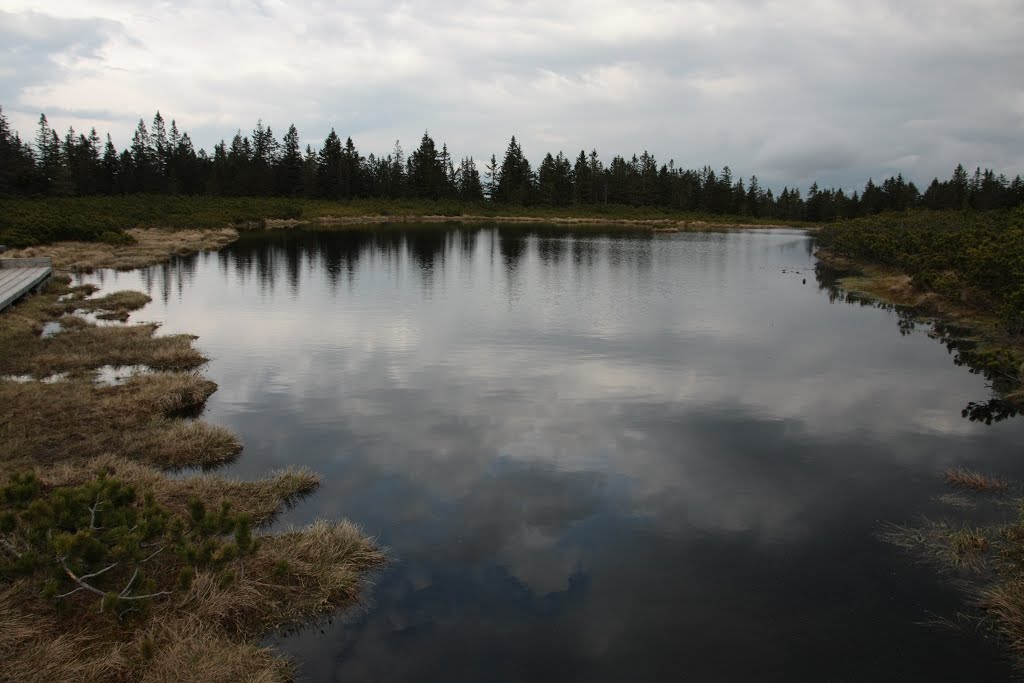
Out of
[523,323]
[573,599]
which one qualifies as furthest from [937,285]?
[573,599]

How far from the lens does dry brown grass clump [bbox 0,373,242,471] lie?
13281mm

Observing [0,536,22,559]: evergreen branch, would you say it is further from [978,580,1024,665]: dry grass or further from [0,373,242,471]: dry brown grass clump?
[978,580,1024,665]: dry grass

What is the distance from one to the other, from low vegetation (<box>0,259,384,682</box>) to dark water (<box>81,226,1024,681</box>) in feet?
2.29

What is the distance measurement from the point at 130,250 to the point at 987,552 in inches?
2350

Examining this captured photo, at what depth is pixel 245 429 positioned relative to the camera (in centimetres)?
1577

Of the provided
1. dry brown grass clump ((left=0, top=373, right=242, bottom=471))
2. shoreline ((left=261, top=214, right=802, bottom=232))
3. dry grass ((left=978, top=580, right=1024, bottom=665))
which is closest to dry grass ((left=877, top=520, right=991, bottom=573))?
dry grass ((left=978, top=580, right=1024, bottom=665))

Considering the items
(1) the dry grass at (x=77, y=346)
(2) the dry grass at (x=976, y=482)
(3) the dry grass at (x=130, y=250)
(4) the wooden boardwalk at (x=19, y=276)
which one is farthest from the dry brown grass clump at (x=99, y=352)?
(3) the dry grass at (x=130, y=250)

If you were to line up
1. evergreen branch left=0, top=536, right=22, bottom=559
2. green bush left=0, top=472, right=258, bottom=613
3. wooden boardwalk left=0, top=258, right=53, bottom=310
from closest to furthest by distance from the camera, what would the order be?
1. green bush left=0, top=472, right=258, bottom=613
2. evergreen branch left=0, top=536, right=22, bottom=559
3. wooden boardwalk left=0, top=258, right=53, bottom=310

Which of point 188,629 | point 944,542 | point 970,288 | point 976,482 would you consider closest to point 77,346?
point 188,629

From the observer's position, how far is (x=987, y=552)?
35.3 ft

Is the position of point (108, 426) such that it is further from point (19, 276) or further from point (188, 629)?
point (19, 276)

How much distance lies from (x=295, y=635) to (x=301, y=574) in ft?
3.46

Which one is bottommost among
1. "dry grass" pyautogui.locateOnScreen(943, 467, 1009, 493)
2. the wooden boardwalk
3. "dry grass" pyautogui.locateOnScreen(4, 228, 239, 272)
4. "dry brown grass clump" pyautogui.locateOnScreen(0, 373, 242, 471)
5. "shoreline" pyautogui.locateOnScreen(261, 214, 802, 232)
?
"dry grass" pyautogui.locateOnScreen(943, 467, 1009, 493)

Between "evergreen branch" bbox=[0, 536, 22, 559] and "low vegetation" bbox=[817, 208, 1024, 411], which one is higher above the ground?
"low vegetation" bbox=[817, 208, 1024, 411]
